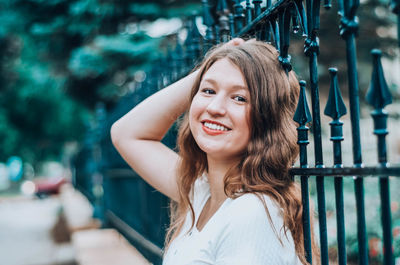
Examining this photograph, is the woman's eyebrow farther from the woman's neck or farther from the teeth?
the woman's neck

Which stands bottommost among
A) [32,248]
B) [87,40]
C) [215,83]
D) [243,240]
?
[32,248]

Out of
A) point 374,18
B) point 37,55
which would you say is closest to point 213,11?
point 374,18

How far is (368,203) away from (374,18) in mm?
2339

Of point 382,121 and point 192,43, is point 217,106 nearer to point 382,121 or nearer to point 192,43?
point 382,121

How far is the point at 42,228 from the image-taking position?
1250 centimetres

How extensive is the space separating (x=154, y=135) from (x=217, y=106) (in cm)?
75

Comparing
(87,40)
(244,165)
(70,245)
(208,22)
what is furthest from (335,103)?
(70,245)

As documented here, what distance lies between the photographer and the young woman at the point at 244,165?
4.54 feet

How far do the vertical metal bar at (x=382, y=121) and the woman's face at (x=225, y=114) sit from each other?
0.63 meters

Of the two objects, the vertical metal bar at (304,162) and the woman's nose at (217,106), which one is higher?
the woman's nose at (217,106)

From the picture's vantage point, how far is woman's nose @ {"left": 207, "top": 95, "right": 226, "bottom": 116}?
1587mm

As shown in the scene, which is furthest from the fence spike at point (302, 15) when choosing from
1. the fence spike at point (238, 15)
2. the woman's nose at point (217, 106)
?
the fence spike at point (238, 15)

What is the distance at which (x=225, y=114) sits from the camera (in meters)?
1.60

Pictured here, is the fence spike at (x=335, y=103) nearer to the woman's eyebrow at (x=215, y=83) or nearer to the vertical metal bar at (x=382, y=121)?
the vertical metal bar at (x=382, y=121)
